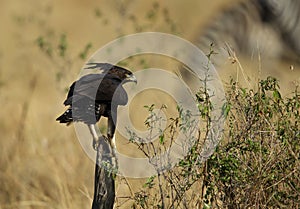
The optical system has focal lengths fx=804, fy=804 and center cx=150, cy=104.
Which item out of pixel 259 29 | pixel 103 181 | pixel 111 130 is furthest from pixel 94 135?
pixel 259 29

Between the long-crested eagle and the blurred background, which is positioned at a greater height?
the blurred background

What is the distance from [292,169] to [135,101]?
350 cm

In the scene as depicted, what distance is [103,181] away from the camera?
330 cm

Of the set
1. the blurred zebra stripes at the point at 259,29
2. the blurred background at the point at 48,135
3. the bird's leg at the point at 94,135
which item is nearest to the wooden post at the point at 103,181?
the bird's leg at the point at 94,135

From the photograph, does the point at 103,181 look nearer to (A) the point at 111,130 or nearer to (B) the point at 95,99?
(A) the point at 111,130

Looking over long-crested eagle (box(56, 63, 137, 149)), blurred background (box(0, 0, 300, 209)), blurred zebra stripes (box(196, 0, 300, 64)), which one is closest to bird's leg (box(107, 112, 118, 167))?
long-crested eagle (box(56, 63, 137, 149))

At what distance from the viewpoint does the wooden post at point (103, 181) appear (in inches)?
129

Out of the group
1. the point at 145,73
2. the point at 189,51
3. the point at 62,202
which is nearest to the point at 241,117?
the point at 62,202

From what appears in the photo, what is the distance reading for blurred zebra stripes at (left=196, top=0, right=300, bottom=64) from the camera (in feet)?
29.1

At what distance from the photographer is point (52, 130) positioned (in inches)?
289

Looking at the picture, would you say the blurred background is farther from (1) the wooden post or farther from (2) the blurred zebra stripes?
(1) the wooden post

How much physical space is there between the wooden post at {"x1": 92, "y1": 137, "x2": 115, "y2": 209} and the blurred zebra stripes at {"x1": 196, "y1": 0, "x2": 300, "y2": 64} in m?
5.29

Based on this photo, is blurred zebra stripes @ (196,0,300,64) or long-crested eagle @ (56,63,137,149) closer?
long-crested eagle @ (56,63,137,149)

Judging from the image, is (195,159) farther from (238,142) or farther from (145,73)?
(145,73)
